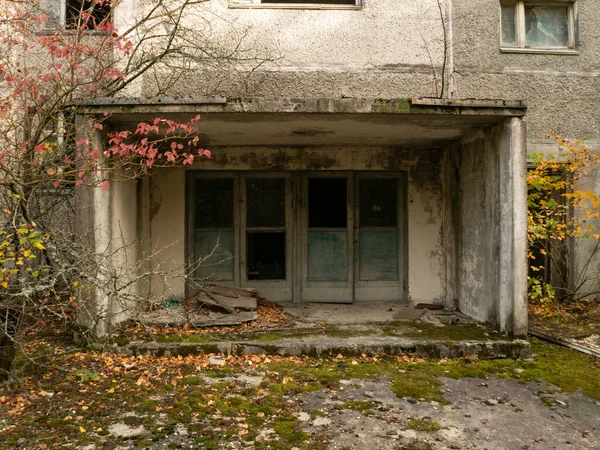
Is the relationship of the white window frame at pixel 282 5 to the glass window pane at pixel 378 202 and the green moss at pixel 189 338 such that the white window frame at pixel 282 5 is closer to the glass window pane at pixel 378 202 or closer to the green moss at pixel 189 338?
the glass window pane at pixel 378 202

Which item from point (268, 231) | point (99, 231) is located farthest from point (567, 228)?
point (99, 231)

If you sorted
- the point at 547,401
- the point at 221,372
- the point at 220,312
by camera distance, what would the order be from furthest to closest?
the point at 220,312 → the point at 221,372 → the point at 547,401

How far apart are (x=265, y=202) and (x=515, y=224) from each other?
3584mm

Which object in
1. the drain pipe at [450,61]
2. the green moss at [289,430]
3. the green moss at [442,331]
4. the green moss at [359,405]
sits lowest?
the green moss at [289,430]

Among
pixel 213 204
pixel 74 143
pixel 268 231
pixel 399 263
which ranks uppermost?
pixel 74 143

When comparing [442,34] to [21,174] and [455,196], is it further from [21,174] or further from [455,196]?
[21,174]

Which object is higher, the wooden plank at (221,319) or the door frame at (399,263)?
the door frame at (399,263)

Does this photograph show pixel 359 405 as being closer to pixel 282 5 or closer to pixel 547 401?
pixel 547 401

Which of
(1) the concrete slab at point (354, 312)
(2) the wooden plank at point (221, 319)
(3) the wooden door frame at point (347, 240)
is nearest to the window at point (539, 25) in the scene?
(3) the wooden door frame at point (347, 240)

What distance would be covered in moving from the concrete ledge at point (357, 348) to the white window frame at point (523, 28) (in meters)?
4.62

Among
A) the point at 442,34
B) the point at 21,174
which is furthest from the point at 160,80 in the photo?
the point at 442,34

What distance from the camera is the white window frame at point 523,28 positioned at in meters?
7.21

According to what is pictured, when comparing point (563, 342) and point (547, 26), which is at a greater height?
point (547, 26)

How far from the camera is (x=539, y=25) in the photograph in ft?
24.3
